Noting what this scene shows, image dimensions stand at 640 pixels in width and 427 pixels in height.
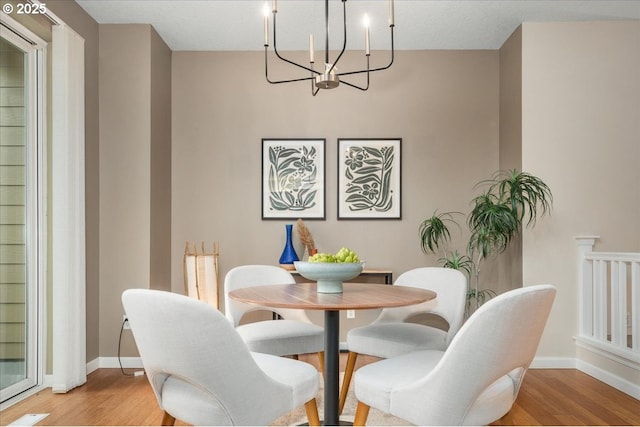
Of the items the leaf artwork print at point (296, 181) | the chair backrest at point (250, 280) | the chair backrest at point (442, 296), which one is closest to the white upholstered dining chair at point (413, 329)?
the chair backrest at point (442, 296)

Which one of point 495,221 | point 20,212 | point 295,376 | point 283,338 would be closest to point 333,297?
point 295,376

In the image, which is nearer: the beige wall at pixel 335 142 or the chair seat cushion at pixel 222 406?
the chair seat cushion at pixel 222 406

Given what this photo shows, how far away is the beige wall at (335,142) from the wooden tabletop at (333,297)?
2.12 m

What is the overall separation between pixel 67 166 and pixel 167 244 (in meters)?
1.26

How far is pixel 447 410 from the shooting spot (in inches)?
63.6

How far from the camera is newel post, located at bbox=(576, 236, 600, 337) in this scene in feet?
12.5

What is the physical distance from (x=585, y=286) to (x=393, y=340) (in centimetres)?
210

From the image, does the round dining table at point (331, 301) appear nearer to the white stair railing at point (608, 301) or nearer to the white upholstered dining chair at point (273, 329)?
the white upholstered dining chair at point (273, 329)

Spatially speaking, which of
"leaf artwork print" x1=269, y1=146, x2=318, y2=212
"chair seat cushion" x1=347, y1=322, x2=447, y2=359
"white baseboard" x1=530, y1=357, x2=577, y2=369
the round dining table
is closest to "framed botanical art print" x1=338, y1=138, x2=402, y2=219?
"leaf artwork print" x1=269, y1=146, x2=318, y2=212

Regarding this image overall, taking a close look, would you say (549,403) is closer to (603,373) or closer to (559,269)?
(603,373)

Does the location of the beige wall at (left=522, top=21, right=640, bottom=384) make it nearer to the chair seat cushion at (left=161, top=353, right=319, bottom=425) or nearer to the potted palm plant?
the potted palm plant

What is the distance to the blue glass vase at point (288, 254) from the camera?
423cm

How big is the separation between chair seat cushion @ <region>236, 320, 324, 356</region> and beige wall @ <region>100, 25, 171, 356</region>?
60.6 inches

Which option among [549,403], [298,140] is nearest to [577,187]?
[549,403]
